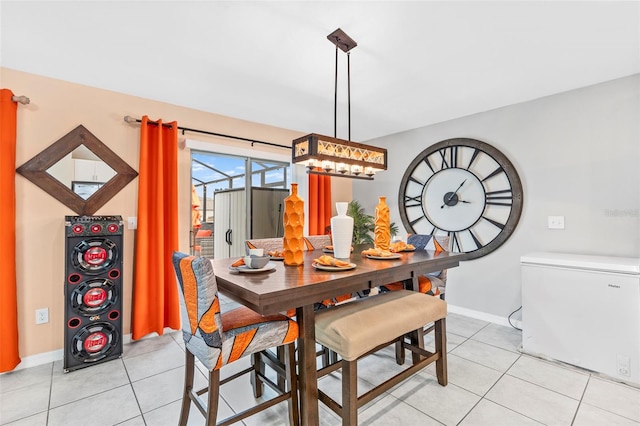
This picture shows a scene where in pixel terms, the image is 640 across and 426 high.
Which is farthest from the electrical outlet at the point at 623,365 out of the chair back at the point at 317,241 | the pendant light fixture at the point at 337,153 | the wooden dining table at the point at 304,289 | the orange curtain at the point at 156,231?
the orange curtain at the point at 156,231

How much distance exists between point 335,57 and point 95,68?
6.78ft

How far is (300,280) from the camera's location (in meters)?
1.47

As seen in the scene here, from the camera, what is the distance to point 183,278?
4.73 feet

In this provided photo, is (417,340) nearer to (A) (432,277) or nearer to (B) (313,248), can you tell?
(A) (432,277)

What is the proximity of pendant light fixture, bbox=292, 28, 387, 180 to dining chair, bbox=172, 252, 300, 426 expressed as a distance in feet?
3.82

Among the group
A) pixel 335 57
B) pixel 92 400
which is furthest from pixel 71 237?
pixel 335 57

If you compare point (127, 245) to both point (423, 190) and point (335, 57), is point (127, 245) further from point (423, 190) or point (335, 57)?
point (423, 190)

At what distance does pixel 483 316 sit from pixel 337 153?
281 centimetres

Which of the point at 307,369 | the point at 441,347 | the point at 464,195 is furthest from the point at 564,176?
the point at 307,369

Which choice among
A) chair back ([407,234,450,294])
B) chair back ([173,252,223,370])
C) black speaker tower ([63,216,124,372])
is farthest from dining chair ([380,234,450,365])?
black speaker tower ([63,216,124,372])

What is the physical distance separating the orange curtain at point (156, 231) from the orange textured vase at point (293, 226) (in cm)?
179

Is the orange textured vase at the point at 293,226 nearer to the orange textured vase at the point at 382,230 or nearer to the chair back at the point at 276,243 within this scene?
the chair back at the point at 276,243

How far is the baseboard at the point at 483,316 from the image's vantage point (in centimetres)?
320

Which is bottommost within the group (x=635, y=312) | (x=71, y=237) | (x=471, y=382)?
(x=471, y=382)
